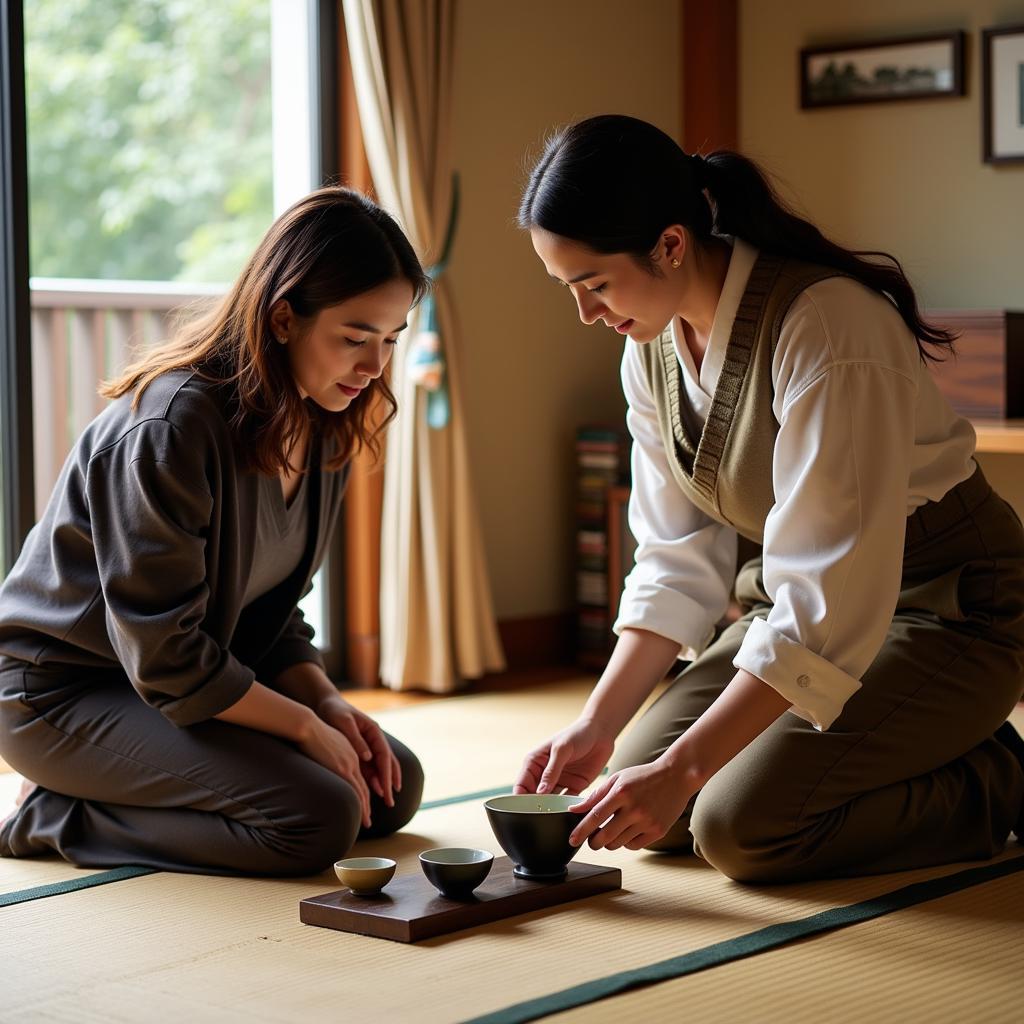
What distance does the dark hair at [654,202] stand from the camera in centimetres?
203

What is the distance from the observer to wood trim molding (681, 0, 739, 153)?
15.8ft

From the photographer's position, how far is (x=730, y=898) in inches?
84.8

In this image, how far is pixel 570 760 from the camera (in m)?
2.24

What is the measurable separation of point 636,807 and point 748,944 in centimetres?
22

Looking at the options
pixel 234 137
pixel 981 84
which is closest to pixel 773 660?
pixel 981 84

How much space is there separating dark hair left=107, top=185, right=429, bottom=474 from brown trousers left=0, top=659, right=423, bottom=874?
16.9 inches

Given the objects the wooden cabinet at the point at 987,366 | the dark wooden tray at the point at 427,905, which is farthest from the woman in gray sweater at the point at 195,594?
the wooden cabinet at the point at 987,366

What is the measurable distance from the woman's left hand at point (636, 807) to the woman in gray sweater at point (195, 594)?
511mm

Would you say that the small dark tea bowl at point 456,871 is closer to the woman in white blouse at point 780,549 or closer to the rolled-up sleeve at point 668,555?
the woman in white blouse at point 780,549

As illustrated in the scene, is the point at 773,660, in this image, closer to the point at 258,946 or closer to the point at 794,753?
the point at 794,753

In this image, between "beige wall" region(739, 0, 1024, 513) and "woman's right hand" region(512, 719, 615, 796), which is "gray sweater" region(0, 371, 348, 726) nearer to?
"woman's right hand" region(512, 719, 615, 796)

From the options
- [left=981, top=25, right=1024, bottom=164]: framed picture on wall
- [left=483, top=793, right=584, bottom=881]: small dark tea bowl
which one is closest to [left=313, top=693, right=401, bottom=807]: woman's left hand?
[left=483, top=793, right=584, bottom=881]: small dark tea bowl

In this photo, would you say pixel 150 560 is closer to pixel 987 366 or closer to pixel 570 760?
pixel 570 760

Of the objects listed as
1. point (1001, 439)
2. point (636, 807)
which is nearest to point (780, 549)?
point (636, 807)
